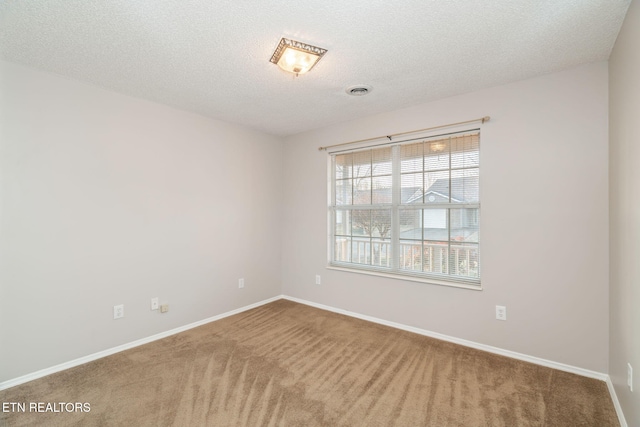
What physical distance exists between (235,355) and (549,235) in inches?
114

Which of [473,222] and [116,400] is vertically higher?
[473,222]

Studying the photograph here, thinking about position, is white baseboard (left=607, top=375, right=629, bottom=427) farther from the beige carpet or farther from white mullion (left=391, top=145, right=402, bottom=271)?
white mullion (left=391, top=145, right=402, bottom=271)

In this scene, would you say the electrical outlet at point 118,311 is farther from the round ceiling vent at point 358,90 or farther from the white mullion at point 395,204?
the round ceiling vent at point 358,90

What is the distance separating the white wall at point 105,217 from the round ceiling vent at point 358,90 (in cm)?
171

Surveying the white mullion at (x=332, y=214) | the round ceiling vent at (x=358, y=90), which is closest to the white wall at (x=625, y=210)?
the round ceiling vent at (x=358, y=90)

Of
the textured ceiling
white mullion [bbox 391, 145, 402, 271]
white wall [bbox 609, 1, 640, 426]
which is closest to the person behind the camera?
white wall [bbox 609, 1, 640, 426]

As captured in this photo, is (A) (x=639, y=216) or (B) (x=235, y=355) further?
(B) (x=235, y=355)

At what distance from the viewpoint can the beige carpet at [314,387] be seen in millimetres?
1882

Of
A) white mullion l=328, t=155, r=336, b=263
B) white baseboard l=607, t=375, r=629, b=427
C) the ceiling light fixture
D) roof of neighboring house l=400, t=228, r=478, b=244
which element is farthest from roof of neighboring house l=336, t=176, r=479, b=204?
the ceiling light fixture

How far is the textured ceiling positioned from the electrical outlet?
2019 millimetres

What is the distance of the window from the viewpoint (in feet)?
9.93

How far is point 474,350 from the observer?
2.79 meters

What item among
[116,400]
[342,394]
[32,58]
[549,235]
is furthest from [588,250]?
[32,58]

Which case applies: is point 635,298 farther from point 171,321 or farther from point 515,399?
point 171,321
